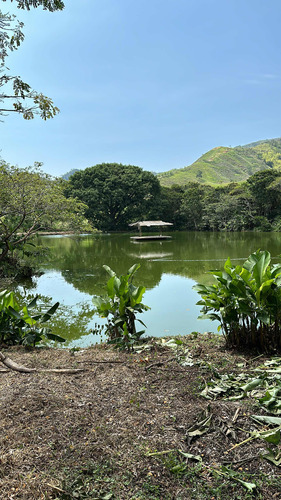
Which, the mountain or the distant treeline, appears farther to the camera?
the mountain

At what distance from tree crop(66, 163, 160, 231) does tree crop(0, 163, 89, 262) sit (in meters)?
22.2

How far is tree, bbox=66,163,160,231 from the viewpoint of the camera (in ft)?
112

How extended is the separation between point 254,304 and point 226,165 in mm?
104558

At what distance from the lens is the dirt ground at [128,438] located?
1425 mm

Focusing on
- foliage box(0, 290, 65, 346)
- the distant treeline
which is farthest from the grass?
foliage box(0, 290, 65, 346)

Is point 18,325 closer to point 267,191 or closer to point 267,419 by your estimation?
point 267,419

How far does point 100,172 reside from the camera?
3584 centimetres

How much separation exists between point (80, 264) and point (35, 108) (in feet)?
36.5

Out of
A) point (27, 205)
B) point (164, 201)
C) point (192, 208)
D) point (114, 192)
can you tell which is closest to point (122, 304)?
point (27, 205)

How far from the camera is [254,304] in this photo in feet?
10.4

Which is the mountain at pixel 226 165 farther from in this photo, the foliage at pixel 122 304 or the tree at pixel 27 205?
the foliage at pixel 122 304

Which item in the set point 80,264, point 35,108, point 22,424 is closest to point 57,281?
point 80,264

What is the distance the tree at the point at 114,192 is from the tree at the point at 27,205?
22243mm

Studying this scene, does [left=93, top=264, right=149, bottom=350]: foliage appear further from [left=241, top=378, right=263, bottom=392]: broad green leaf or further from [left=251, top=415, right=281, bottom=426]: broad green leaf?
[left=251, top=415, right=281, bottom=426]: broad green leaf
